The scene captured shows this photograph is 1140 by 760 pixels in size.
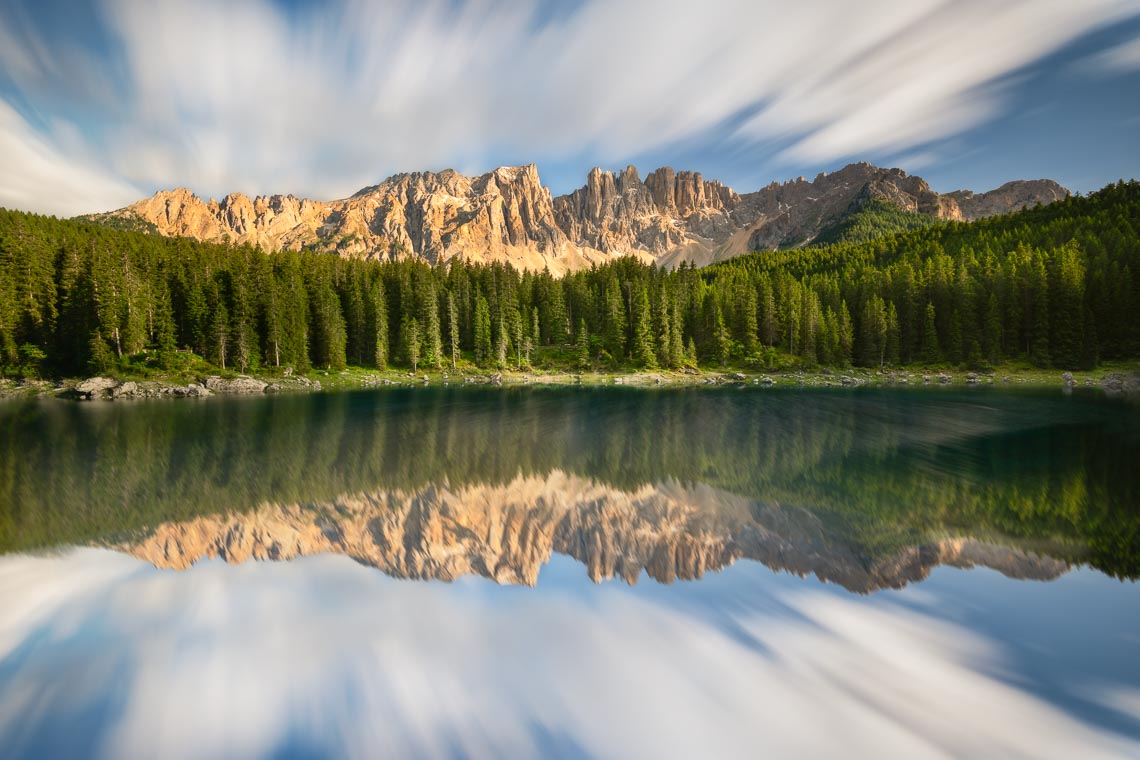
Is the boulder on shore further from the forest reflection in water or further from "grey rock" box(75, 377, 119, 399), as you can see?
the forest reflection in water

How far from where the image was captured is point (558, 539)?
16.4 metres

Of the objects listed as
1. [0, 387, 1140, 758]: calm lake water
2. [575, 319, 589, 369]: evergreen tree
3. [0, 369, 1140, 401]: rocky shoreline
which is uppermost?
[575, 319, 589, 369]: evergreen tree

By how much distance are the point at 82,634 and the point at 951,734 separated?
52.3 feet

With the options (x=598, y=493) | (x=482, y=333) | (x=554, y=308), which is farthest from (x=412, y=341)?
(x=598, y=493)

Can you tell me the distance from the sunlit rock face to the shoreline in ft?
197

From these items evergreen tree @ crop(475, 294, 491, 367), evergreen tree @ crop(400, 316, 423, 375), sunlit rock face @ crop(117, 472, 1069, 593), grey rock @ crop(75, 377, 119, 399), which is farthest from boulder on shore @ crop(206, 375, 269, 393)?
sunlit rock face @ crop(117, 472, 1069, 593)

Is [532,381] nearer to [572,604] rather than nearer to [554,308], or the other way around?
[554,308]

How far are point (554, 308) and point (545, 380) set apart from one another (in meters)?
28.7

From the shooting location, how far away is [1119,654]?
31.2 ft

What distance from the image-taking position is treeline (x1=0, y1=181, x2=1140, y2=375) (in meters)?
75.6

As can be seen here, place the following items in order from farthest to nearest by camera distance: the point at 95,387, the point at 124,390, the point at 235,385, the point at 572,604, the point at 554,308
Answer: the point at 554,308
the point at 235,385
the point at 95,387
the point at 124,390
the point at 572,604

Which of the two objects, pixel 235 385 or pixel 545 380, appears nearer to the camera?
pixel 235 385

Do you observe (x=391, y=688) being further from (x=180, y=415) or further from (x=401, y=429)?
(x=180, y=415)

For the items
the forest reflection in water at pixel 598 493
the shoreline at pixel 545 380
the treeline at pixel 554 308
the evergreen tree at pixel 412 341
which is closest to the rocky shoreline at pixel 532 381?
the shoreline at pixel 545 380
